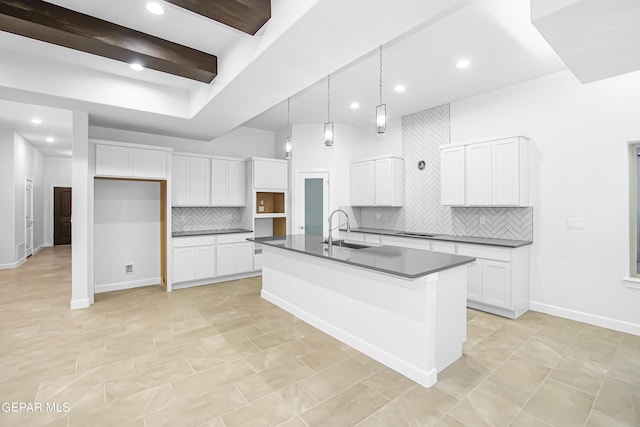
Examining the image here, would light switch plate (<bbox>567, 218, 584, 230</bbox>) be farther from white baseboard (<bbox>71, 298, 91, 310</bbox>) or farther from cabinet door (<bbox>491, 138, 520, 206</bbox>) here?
white baseboard (<bbox>71, 298, 91, 310</bbox>)

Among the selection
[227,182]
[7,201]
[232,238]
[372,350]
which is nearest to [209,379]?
[372,350]

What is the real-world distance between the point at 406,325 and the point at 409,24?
7.47ft

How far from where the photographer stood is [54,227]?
33.6 ft

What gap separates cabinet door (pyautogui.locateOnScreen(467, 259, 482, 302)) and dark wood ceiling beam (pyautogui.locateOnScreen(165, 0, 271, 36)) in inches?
146

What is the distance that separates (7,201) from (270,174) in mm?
5902

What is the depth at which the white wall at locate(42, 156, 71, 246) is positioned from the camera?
32.4 feet

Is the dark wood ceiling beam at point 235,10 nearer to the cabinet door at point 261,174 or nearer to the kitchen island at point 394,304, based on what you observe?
the kitchen island at point 394,304

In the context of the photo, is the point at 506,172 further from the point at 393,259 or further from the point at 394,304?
the point at 394,304

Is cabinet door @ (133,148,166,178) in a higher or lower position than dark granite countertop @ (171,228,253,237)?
higher

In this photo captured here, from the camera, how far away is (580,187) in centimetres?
366

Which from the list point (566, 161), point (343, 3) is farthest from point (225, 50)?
point (566, 161)

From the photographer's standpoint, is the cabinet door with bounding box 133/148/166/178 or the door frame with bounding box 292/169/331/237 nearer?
the cabinet door with bounding box 133/148/166/178

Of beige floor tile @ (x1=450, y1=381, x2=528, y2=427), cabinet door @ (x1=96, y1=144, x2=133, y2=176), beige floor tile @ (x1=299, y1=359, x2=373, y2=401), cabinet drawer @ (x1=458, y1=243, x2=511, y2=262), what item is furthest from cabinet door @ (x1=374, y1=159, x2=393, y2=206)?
cabinet door @ (x1=96, y1=144, x2=133, y2=176)

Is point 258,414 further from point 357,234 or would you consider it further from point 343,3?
point 357,234
